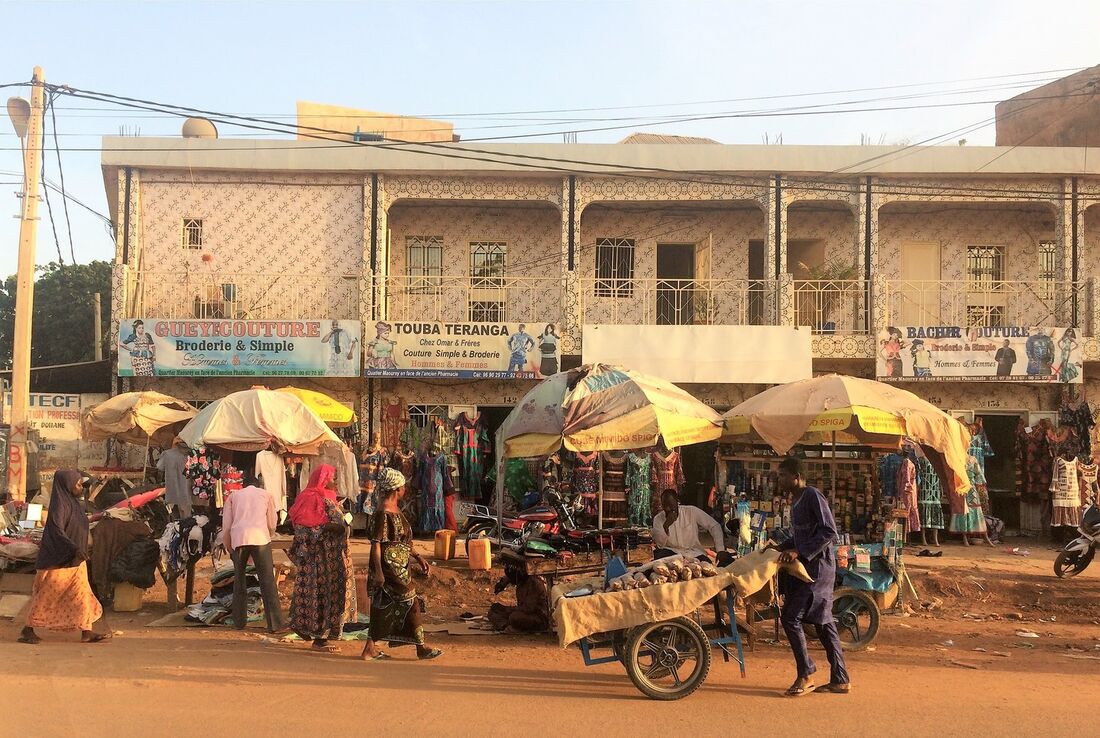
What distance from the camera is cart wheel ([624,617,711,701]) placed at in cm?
629

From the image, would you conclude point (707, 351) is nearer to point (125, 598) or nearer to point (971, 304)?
point (971, 304)

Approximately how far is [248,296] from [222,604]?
8.56m

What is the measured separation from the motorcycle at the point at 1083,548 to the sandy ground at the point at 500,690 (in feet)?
8.71

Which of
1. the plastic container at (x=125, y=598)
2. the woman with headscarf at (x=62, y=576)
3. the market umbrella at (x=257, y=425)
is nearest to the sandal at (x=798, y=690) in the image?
the woman with headscarf at (x=62, y=576)

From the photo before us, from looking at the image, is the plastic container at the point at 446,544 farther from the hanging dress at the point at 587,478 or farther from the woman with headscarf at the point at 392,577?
the woman with headscarf at the point at 392,577

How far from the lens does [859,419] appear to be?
29.6ft

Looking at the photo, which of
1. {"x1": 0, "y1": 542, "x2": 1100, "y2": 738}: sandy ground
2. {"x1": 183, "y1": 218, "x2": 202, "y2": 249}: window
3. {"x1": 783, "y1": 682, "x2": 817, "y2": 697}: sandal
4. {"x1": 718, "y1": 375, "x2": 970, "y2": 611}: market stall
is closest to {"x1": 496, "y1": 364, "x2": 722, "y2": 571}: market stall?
{"x1": 718, "y1": 375, "x2": 970, "y2": 611}: market stall

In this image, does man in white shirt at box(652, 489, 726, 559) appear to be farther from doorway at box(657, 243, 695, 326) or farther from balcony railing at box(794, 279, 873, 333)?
doorway at box(657, 243, 695, 326)

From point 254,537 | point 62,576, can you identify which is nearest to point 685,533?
point 254,537

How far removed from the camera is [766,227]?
16547mm

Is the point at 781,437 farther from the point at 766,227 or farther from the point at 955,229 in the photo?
the point at 955,229

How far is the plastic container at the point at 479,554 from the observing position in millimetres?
11190

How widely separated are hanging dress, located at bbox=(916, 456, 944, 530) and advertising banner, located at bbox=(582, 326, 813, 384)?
2374mm

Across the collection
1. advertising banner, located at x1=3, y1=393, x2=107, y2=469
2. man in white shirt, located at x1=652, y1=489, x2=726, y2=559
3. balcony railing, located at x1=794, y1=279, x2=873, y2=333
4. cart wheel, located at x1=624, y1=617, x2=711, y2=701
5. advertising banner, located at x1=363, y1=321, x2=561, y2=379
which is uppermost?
balcony railing, located at x1=794, y1=279, x2=873, y2=333
